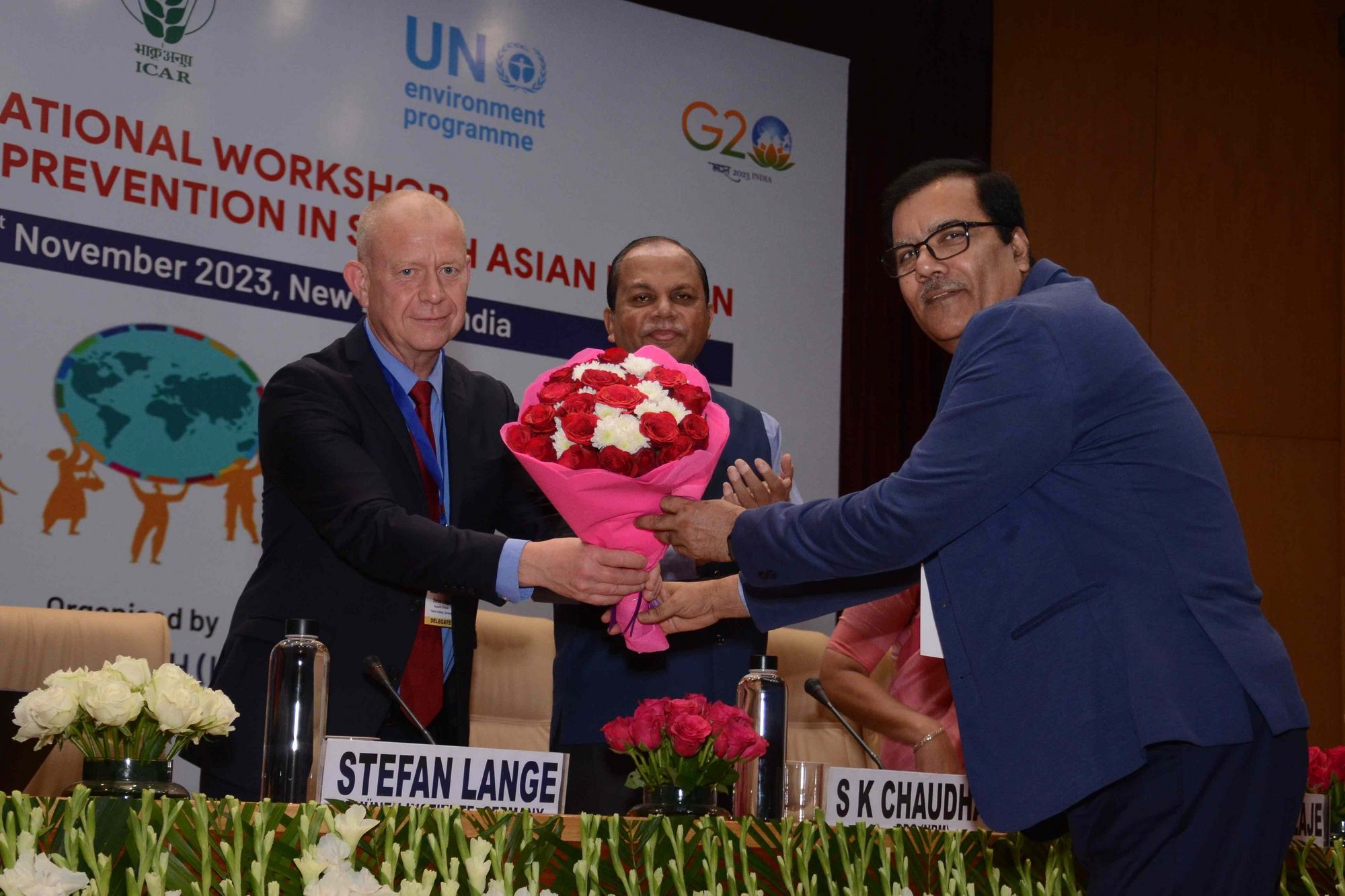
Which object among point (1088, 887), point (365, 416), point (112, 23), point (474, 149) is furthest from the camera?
point (474, 149)

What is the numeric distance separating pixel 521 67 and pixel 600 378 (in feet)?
9.66

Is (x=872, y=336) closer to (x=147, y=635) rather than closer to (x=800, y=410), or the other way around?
(x=800, y=410)

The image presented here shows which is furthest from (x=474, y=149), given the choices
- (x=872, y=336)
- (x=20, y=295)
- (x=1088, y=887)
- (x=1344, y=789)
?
(x=1088, y=887)

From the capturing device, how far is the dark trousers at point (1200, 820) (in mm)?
1448

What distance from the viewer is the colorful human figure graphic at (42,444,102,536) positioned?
3.90 meters

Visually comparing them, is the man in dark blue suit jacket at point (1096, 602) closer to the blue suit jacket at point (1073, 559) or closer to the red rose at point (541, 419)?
the blue suit jacket at point (1073, 559)

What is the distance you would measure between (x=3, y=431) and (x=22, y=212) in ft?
2.02

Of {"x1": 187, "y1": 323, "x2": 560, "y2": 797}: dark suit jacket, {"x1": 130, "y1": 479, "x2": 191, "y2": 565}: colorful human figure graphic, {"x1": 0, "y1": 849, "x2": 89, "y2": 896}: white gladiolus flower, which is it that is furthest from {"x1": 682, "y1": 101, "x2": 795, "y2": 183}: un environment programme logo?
{"x1": 0, "y1": 849, "x2": 89, "y2": 896}: white gladiolus flower

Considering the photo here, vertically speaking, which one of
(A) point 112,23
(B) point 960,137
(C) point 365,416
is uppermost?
(B) point 960,137

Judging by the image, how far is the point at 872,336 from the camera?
5.81 m

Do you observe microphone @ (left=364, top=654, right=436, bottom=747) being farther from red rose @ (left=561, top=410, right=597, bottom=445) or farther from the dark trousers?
the dark trousers

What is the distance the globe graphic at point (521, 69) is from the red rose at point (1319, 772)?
3.32m

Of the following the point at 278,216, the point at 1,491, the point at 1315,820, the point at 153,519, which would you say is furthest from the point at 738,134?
the point at 1315,820

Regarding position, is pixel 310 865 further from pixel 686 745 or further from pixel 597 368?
pixel 597 368
